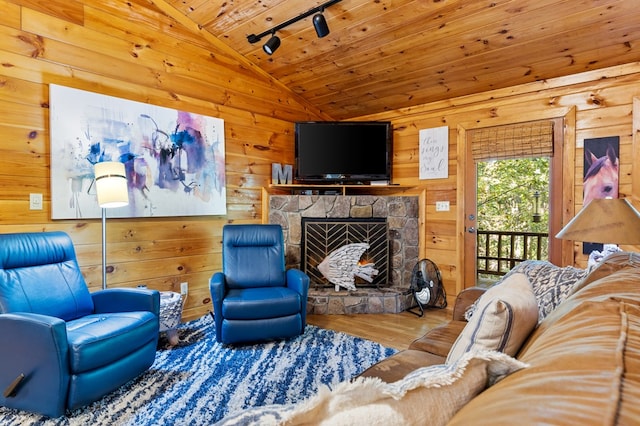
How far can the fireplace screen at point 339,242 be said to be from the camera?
430 centimetres

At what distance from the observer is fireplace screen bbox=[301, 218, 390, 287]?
430cm

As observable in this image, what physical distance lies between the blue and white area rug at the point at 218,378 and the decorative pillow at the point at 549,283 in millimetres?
1111

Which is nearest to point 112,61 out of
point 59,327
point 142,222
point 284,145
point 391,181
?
point 142,222

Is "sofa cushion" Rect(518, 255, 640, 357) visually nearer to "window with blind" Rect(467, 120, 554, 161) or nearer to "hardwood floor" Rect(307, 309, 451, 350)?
"hardwood floor" Rect(307, 309, 451, 350)

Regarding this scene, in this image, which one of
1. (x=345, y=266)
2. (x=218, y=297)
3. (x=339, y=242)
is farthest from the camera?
(x=339, y=242)

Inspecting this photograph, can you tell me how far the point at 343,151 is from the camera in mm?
4473

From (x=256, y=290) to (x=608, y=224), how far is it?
2.53 meters

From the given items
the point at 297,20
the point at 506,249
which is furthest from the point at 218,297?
the point at 506,249

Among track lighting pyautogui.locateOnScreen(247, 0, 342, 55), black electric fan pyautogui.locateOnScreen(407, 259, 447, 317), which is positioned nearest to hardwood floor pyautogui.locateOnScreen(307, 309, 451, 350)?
black electric fan pyautogui.locateOnScreen(407, 259, 447, 317)

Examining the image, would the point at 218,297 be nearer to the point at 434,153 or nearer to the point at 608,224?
the point at 608,224

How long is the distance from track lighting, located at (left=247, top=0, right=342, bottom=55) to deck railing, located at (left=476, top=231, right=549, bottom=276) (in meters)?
2.61

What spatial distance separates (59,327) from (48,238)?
2.99 feet

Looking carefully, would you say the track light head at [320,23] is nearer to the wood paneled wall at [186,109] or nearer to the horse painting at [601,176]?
the wood paneled wall at [186,109]

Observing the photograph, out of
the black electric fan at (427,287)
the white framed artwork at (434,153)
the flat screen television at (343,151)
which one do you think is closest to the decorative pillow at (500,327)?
the black electric fan at (427,287)
